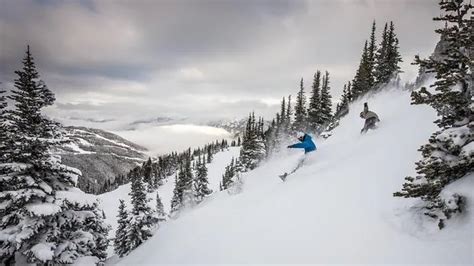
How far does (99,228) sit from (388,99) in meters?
24.2

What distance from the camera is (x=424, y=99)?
7.72m

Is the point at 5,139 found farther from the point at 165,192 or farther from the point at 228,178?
the point at 165,192

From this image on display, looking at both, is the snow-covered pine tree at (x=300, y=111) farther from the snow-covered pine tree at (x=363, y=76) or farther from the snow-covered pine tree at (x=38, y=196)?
the snow-covered pine tree at (x=38, y=196)

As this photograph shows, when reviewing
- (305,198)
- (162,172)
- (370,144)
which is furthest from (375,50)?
(162,172)

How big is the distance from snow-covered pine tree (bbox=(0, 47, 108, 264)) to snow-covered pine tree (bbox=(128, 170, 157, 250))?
1616cm

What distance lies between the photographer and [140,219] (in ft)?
97.0

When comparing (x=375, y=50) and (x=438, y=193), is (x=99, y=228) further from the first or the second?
(x=375, y=50)

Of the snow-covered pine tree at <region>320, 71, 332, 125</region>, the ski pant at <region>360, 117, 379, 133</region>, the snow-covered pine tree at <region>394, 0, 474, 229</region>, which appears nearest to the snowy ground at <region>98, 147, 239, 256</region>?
the snow-covered pine tree at <region>320, 71, 332, 125</region>

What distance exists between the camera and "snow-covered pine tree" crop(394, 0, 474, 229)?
22.6ft

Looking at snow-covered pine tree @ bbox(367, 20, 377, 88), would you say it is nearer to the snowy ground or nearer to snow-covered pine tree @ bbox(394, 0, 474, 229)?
snow-covered pine tree @ bbox(394, 0, 474, 229)

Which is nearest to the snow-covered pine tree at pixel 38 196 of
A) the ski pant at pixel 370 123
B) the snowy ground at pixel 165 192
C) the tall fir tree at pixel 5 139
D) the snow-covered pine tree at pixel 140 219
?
the tall fir tree at pixel 5 139

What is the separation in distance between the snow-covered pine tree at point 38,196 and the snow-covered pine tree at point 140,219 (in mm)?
16163

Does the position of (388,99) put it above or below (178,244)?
above

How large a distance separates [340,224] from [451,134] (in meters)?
3.50
